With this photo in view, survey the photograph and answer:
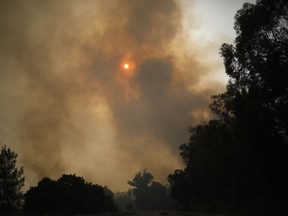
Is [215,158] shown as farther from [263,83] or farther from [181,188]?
[181,188]

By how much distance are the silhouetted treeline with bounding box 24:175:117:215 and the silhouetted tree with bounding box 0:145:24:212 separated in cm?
221

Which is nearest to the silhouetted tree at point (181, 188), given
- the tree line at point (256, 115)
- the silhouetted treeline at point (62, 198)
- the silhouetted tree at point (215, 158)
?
the silhouetted tree at point (215, 158)

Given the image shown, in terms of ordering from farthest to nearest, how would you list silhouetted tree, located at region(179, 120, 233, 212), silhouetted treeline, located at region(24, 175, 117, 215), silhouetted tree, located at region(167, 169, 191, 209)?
silhouetted tree, located at region(167, 169, 191, 209) → silhouetted treeline, located at region(24, 175, 117, 215) → silhouetted tree, located at region(179, 120, 233, 212)

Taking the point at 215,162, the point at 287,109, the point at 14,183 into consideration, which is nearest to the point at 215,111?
the point at 215,162

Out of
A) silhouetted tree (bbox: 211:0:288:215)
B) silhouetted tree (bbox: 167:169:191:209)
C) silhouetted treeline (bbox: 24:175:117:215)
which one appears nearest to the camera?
silhouetted tree (bbox: 211:0:288:215)

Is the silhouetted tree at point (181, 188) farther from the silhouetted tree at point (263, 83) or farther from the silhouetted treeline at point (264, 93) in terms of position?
the silhouetted tree at point (263, 83)

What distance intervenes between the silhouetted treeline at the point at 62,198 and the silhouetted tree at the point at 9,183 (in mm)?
2215

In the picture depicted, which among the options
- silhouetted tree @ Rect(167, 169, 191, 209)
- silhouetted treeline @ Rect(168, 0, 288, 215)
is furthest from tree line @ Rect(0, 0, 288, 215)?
silhouetted tree @ Rect(167, 169, 191, 209)

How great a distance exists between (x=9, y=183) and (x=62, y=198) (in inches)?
441

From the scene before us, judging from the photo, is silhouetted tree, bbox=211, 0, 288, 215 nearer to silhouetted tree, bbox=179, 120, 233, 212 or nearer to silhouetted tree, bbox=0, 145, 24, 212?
silhouetted tree, bbox=179, 120, 233, 212

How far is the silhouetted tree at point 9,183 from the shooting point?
72.3 meters

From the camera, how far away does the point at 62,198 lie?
76.4 m

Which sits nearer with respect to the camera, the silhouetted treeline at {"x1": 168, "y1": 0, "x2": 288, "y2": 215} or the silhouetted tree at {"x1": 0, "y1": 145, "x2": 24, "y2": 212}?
the silhouetted treeline at {"x1": 168, "y1": 0, "x2": 288, "y2": 215}

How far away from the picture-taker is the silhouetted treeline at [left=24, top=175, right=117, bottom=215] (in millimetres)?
71438
